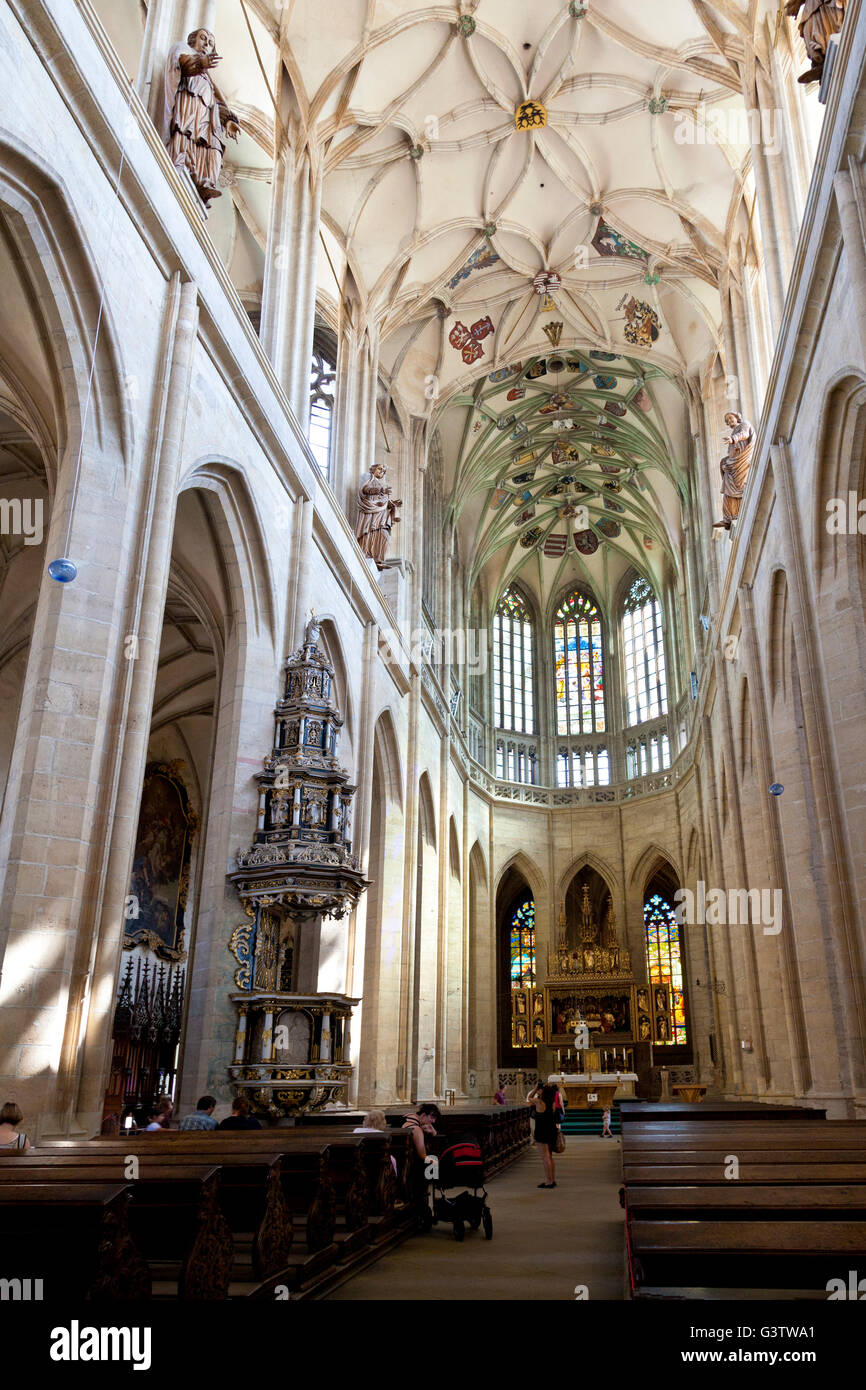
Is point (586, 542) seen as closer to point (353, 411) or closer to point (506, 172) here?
point (506, 172)

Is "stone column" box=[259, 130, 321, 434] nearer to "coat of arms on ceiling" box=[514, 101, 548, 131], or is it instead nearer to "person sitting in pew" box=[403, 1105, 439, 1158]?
"coat of arms on ceiling" box=[514, 101, 548, 131]

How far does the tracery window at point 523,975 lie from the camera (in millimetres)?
30016

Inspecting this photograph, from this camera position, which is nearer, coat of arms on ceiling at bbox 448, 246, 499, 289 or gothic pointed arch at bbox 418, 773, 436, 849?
coat of arms on ceiling at bbox 448, 246, 499, 289

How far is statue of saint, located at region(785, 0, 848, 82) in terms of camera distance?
977 cm

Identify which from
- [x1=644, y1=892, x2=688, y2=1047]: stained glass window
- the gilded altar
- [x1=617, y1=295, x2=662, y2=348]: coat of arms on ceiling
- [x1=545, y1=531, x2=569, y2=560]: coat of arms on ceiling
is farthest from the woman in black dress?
[x1=545, y1=531, x2=569, y2=560]: coat of arms on ceiling

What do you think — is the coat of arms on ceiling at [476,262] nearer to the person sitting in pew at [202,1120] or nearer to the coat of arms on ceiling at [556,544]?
the coat of arms on ceiling at [556,544]

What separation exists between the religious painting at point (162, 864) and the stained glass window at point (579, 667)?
51.7 feet

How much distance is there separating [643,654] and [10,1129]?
28.9 metres

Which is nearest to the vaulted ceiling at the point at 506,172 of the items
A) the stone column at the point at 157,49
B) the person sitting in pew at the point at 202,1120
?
the stone column at the point at 157,49

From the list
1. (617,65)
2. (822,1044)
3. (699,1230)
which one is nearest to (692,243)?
(617,65)

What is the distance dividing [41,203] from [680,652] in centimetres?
2427

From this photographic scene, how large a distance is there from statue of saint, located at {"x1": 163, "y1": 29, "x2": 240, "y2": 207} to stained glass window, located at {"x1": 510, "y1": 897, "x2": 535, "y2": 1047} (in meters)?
24.9
